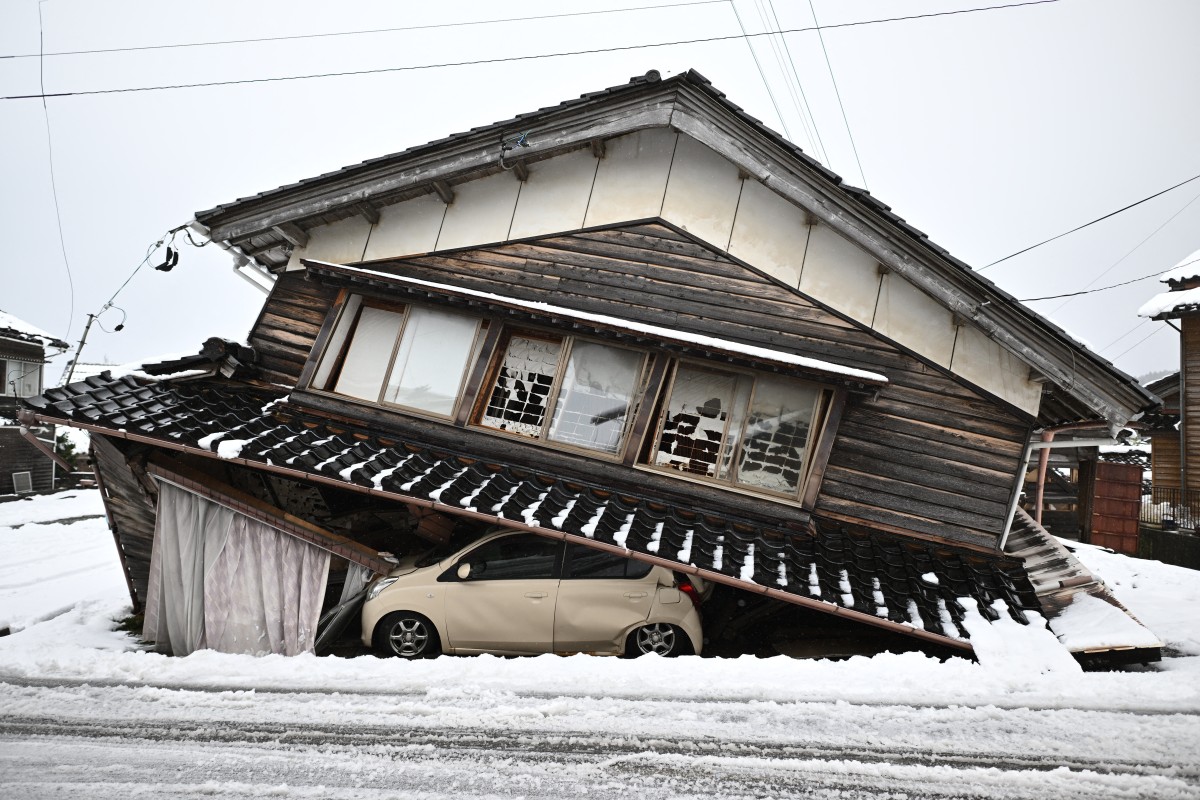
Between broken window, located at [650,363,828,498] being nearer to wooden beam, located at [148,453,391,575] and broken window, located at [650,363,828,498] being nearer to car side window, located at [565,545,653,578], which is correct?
car side window, located at [565,545,653,578]

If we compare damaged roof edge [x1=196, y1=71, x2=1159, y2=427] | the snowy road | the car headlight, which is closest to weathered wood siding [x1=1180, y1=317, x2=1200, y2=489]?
damaged roof edge [x1=196, y1=71, x2=1159, y2=427]

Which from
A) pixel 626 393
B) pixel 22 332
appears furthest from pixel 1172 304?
pixel 22 332

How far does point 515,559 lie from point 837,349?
472cm

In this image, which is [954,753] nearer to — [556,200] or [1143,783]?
[1143,783]

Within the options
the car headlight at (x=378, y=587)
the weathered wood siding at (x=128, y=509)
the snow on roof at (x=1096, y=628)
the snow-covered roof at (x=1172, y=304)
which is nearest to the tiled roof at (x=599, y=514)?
the snow on roof at (x=1096, y=628)

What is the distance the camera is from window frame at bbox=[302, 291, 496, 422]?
28.9 feet

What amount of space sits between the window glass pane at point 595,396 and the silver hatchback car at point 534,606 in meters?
1.59

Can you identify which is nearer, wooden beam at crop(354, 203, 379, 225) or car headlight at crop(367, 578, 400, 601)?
car headlight at crop(367, 578, 400, 601)

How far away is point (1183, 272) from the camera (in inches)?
786

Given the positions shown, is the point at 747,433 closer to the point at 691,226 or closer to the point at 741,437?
the point at 741,437

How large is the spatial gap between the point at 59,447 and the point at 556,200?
24346 millimetres

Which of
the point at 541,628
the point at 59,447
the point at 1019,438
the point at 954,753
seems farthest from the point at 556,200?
the point at 59,447

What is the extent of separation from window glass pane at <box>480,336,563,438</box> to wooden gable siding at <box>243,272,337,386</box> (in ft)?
9.33

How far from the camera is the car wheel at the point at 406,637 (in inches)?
290
